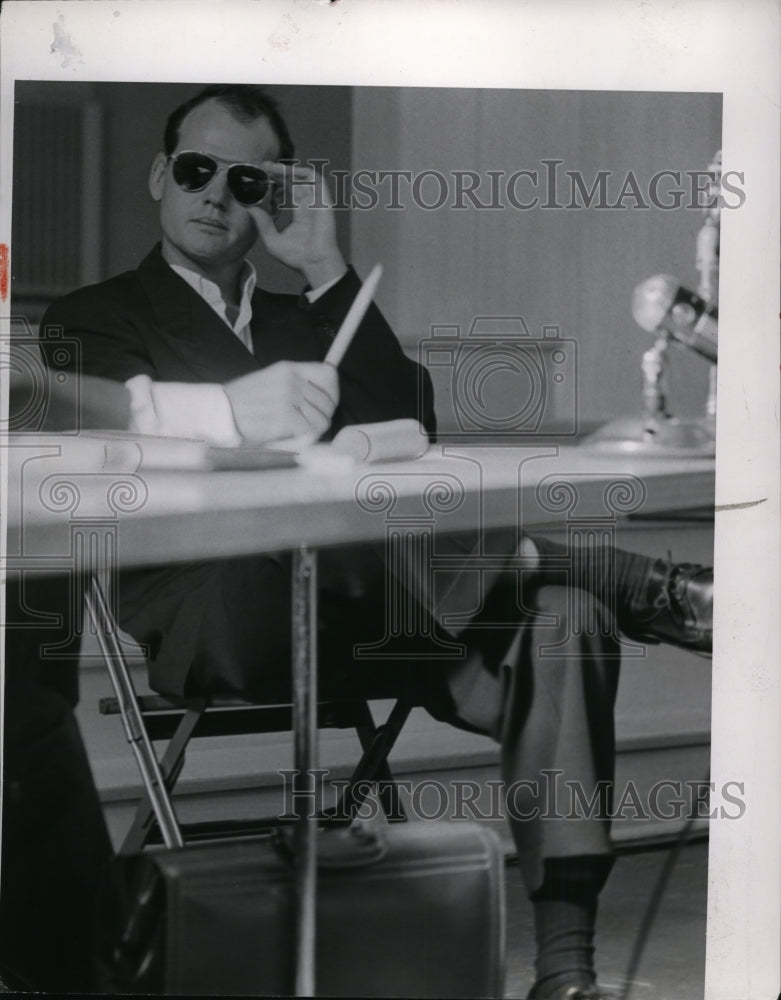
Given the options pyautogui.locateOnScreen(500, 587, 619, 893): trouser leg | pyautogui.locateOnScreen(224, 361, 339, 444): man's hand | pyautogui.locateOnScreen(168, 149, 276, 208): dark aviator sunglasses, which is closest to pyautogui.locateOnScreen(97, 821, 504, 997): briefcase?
pyautogui.locateOnScreen(500, 587, 619, 893): trouser leg

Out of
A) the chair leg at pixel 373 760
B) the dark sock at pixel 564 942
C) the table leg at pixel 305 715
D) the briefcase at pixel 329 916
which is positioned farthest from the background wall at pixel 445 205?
the dark sock at pixel 564 942

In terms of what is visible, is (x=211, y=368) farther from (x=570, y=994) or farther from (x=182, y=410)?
(x=570, y=994)

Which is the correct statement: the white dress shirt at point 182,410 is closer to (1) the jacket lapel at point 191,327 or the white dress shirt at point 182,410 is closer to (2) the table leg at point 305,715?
(1) the jacket lapel at point 191,327

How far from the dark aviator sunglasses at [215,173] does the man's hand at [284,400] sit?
364mm

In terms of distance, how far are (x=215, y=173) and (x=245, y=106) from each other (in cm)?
15

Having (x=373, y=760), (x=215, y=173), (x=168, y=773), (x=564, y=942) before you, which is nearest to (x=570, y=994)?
(x=564, y=942)

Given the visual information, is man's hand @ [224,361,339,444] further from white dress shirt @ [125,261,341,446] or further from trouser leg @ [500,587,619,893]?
trouser leg @ [500,587,619,893]

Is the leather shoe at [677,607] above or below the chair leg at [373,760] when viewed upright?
above

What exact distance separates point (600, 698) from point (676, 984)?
64 centimetres

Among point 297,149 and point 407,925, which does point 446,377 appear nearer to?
point 297,149

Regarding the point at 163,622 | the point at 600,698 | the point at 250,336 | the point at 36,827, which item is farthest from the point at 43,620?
the point at 600,698

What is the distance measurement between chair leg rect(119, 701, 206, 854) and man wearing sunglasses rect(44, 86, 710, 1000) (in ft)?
0.23

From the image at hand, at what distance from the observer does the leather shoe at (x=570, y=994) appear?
3061 mm

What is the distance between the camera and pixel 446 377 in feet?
9.83
